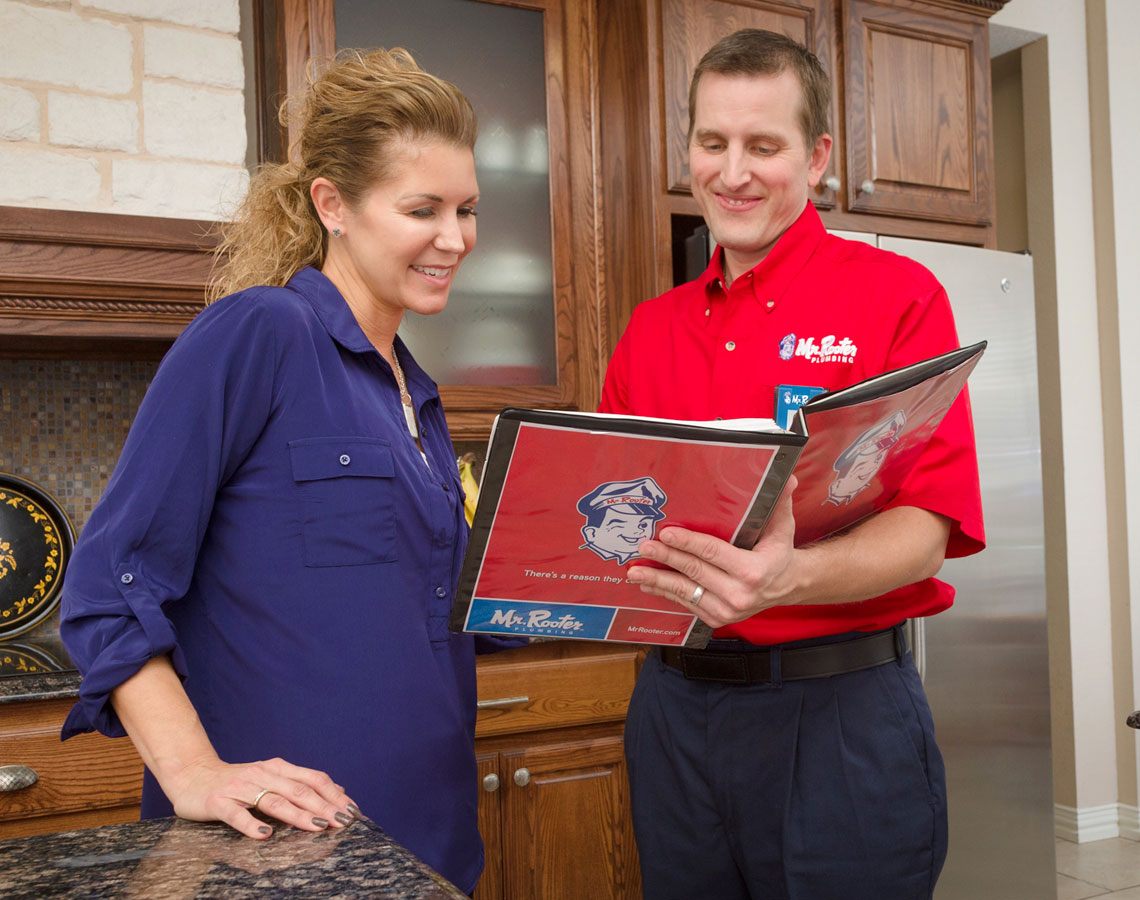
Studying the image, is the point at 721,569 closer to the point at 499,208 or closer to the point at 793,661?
the point at 793,661

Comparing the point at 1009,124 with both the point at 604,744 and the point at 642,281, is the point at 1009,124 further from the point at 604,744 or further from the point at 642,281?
the point at 604,744

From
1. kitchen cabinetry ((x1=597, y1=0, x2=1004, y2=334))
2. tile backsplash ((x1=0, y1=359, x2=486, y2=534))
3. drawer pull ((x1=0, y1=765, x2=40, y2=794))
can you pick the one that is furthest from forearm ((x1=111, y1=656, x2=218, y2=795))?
kitchen cabinetry ((x1=597, y1=0, x2=1004, y2=334))

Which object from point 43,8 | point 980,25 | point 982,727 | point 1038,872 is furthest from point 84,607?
point 980,25

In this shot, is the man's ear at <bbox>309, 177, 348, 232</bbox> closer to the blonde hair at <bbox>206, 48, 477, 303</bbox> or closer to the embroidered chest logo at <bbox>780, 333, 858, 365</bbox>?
the blonde hair at <bbox>206, 48, 477, 303</bbox>

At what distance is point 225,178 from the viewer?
2.06 meters

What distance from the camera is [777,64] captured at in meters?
1.33

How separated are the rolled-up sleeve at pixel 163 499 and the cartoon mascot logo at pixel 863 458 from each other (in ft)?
1.86

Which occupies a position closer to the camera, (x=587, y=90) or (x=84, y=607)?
(x=84, y=607)

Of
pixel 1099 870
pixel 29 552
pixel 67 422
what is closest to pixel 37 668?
pixel 29 552

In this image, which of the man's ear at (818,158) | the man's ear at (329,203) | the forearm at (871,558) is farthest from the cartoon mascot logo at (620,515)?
the man's ear at (818,158)

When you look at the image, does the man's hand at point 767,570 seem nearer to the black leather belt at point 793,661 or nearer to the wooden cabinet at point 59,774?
the black leather belt at point 793,661

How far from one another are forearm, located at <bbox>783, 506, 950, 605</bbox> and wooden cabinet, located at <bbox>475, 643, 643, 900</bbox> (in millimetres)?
1045

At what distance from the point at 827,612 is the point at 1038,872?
1753mm

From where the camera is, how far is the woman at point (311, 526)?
840mm
